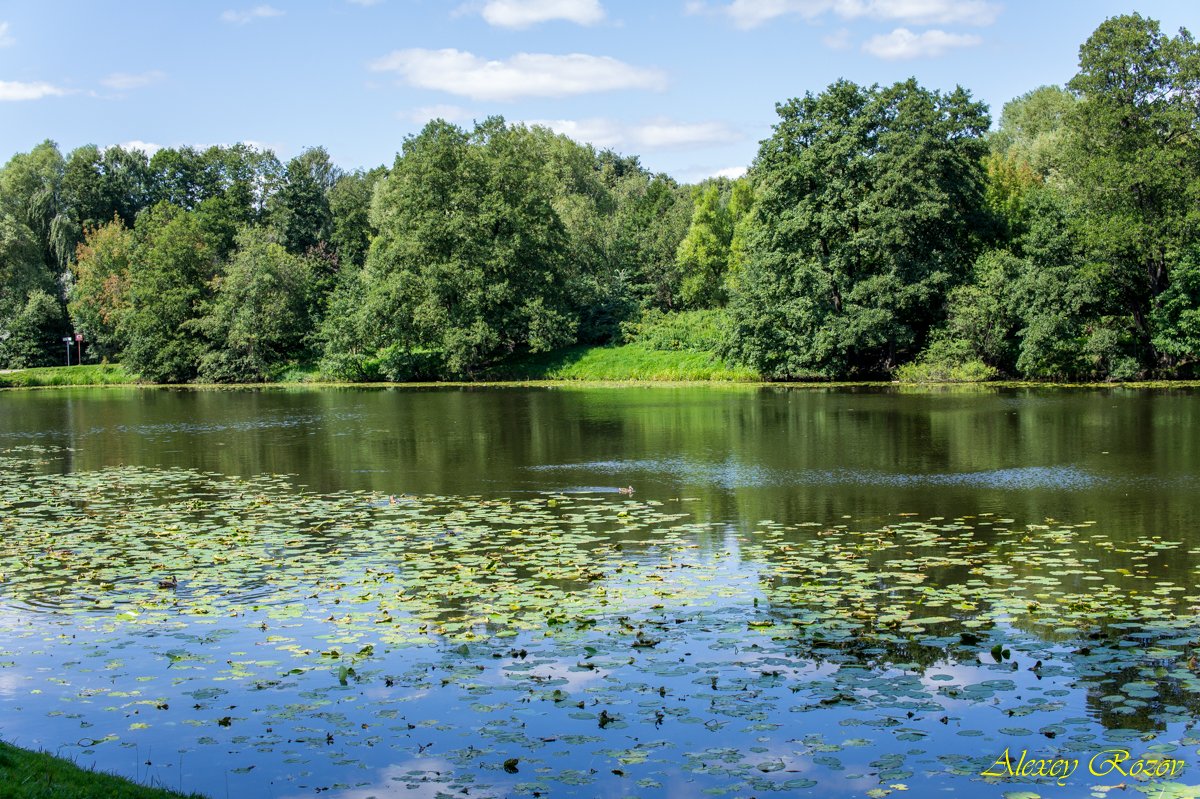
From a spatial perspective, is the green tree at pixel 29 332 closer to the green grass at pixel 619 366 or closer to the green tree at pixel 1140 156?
the green grass at pixel 619 366

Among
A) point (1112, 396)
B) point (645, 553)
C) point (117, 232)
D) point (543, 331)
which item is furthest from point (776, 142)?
point (117, 232)

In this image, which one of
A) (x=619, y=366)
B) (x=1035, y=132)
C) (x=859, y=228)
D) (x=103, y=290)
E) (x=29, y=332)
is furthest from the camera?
(x=1035, y=132)

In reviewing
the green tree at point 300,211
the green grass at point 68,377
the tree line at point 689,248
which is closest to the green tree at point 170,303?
the tree line at point 689,248

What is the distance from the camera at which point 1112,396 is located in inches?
1641

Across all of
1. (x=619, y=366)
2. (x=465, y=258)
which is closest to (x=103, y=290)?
(x=465, y=258)

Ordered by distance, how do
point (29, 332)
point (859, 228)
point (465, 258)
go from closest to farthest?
point (859, 228) → point (465, 258) → point (29, 332)

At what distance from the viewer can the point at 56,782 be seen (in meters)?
6.25

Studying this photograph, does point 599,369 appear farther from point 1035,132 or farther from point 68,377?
point 1035,132

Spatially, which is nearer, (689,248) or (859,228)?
(859,228)

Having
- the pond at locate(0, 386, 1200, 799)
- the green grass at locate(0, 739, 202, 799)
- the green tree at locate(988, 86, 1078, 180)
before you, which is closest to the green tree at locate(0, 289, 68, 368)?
the pond at locate(0, 386, 1200, 799)

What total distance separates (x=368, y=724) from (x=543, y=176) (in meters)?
70.4

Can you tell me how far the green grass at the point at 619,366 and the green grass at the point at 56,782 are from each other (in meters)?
55.0

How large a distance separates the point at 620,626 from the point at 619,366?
57.6m

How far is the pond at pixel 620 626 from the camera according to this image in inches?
291
